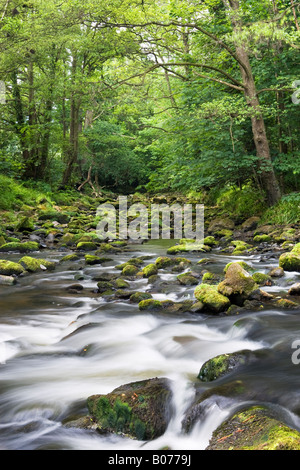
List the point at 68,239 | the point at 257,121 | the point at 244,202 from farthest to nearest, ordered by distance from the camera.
→ the point at 244,202, the point at 68,239, the point at 257,121

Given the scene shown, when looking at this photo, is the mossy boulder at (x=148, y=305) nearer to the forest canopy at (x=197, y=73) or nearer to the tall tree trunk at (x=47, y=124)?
the forest canopy at (x=197, y=73)

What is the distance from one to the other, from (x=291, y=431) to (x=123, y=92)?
11.6 metres

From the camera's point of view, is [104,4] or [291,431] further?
[104,4]

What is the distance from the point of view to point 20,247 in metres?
9.77

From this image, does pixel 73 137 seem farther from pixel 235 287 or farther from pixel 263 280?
pixel 235 287

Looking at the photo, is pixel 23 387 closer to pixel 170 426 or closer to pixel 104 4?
pixel 170 426

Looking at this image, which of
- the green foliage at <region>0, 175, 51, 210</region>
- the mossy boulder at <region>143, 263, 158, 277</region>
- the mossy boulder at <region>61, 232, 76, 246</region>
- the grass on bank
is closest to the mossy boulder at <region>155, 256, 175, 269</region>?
the mossy boulder at <region>143, 263, 158, 277</region>

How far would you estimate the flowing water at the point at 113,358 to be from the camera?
8.11 feet

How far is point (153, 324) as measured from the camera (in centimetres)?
454

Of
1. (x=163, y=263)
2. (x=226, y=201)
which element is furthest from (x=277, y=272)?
(x=226, y=201)

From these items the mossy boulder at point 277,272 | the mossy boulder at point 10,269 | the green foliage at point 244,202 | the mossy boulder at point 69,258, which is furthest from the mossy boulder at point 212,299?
the green foliage at point 244,202

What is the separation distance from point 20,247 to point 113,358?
678 centimetres

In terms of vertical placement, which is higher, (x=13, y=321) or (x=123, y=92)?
(x=123, y=92)
